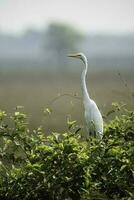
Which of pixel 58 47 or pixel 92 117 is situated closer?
pixel 92 117

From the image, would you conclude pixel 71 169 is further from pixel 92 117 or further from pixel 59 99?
pixel 59 99

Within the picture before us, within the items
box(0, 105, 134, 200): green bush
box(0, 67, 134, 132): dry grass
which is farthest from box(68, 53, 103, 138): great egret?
box(0, 105, 134, 200): green bush

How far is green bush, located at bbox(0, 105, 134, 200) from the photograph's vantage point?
7164 millimetres

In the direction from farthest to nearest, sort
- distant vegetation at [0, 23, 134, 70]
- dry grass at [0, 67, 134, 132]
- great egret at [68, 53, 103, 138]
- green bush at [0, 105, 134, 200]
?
1. distant vegetation at [0, 23, 134, 70]
2. dry grass at [0, 67, 134, 132]
3. great egret at [68, 53, 103, 138]
4. green bush at [0, 105, 134, 200]

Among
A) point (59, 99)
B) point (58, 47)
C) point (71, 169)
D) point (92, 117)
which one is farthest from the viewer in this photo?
point (58, 47)

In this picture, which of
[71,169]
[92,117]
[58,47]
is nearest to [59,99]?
[92,117]

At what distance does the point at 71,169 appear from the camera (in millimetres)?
7184

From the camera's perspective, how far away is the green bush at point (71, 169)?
7.16 m

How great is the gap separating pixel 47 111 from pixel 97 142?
24.8 inches

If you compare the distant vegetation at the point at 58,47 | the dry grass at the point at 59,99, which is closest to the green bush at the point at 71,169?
the dry grass at the point at 59,99

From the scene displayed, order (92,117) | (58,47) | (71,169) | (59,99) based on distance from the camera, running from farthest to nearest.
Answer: (58,47) < (59,99) < (92,117) < (71,169)

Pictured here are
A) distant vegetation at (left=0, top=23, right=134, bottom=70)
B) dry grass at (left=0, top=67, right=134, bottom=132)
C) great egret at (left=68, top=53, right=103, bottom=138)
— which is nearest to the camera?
great egret at (left=68, top=53, right=103, bottom=138)

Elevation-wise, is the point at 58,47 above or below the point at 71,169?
above

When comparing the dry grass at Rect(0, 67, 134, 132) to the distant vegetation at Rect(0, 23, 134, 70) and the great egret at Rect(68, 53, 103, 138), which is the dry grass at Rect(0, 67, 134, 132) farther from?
the distant vegetation at Rect(0, 23, 134, 70)
